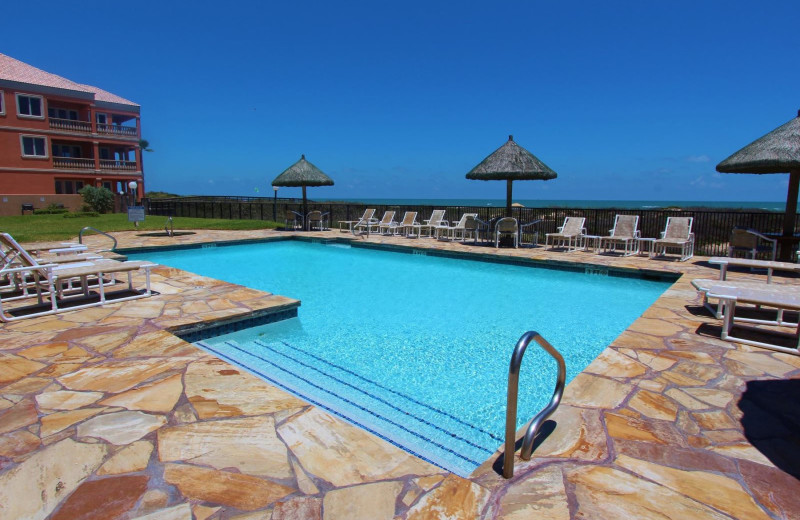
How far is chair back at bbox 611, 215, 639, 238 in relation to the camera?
389 inches

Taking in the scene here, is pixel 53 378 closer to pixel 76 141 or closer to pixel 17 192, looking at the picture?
pixel 17 192

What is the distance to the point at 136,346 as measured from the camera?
147 inches

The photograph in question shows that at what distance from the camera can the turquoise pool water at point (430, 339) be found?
10.9ft

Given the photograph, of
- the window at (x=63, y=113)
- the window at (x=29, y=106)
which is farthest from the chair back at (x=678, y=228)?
the window at (x=63, y=113)

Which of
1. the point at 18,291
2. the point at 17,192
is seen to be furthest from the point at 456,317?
the point at 17,192

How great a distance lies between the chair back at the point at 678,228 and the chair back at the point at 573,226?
1861mm

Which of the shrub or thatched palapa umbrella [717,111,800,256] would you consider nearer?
thatched palapa umbrella [717,111,800,256]

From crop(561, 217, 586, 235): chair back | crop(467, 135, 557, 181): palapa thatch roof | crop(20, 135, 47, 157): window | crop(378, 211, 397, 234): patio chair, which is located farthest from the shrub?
crop(561, 217, 586, 235): chair back

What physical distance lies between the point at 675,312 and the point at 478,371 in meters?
2.63

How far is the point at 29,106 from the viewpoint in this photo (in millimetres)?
23891

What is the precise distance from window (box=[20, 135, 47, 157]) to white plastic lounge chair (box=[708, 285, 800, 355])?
31233 mm

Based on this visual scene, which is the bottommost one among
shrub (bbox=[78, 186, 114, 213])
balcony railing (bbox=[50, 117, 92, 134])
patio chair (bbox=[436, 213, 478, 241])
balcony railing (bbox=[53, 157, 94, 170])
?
patio chair (bbox=[436, 213, 478, 241])

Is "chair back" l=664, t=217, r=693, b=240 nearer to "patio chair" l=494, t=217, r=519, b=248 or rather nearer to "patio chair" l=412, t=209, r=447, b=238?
"patio chair" l=494, t=217, r=519, b=248

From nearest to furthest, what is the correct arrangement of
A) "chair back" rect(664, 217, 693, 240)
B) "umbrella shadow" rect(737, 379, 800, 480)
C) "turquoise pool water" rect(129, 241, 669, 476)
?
"umbrella shadow" rect(737, 379, 800, 480) < "turquoise pool water" rect(129, 241, 669, 476) < "chair back" rect(664, 217, 693, 240)
